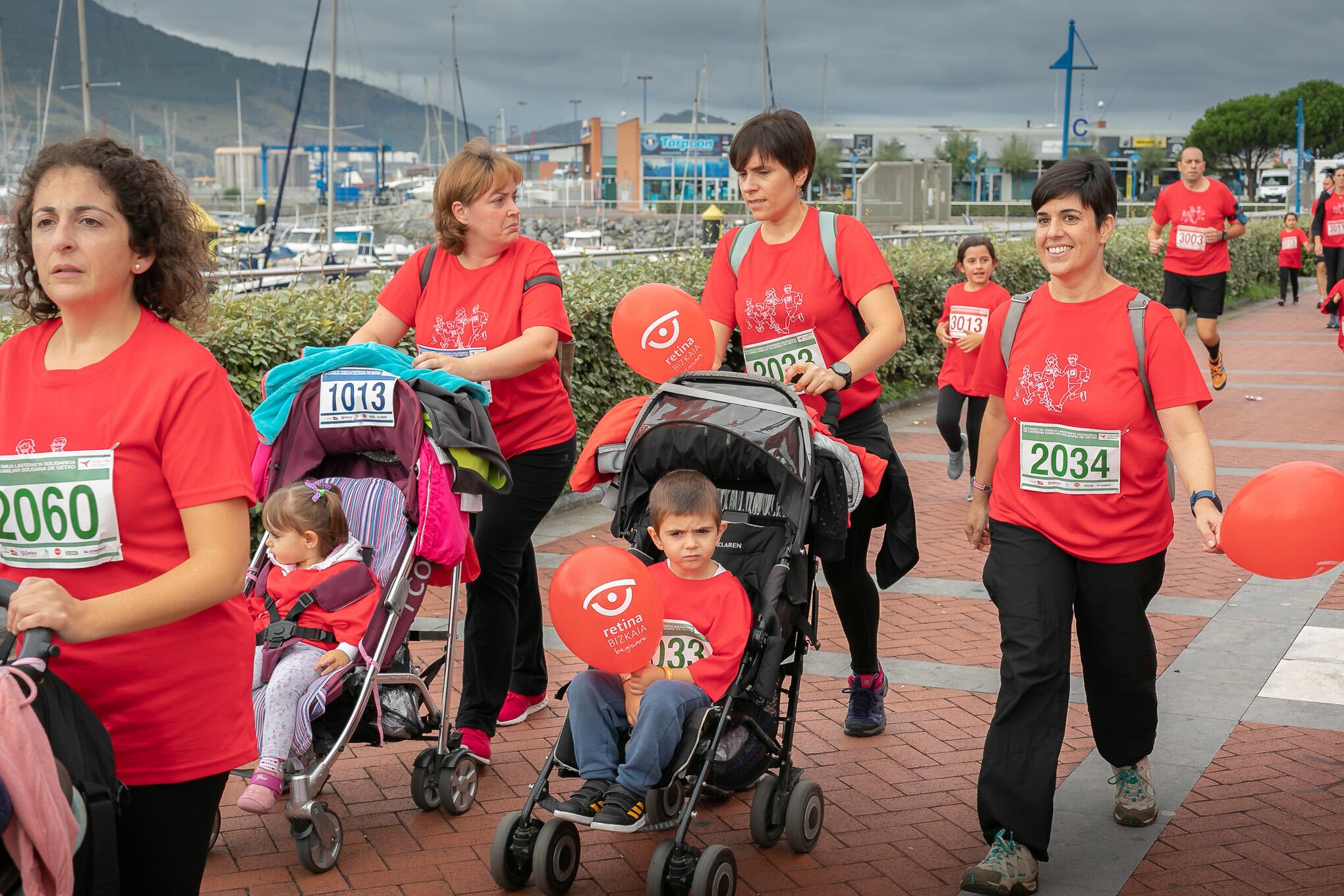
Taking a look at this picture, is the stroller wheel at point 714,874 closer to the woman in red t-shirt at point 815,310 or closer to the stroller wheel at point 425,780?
the woman in red t-shirt at point 815,310

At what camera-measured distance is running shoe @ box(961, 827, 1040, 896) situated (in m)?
3.81

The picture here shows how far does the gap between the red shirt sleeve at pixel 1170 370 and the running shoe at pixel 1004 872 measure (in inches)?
52.4

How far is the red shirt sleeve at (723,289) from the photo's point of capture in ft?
15.6

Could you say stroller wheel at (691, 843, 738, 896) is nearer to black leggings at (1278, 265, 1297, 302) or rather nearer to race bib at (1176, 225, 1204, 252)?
race bib at (1176, 225, 1204, 252)

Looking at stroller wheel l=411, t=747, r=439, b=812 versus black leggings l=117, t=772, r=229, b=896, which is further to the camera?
stroller wheel l=411, t=747, r=439, b=812

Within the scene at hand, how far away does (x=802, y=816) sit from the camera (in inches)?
161

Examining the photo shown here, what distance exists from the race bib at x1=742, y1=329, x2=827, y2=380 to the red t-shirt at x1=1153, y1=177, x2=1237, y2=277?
9.45 m

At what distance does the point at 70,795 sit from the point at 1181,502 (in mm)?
8674

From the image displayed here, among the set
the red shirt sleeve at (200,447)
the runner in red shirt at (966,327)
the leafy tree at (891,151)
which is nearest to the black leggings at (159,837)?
the red shirt sleeve at (200,447)

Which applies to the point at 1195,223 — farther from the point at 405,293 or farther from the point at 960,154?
the point at 960,154

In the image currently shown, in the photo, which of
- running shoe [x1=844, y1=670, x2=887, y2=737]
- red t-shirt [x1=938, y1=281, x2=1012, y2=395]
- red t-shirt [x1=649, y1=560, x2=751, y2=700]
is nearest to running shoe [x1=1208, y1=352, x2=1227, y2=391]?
red t-shirt [x1=938, y1=281, x2=1012, y2=395]

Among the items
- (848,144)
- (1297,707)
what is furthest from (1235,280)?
(848,144)

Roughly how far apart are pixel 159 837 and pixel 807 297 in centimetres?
278

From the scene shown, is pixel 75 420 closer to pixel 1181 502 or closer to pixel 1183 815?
pixel 1183 815
